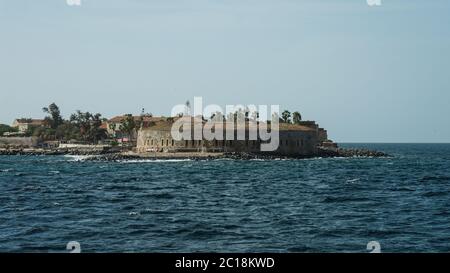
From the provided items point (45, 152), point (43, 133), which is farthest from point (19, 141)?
point (45, 152)

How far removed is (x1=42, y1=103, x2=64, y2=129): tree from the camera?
552ft

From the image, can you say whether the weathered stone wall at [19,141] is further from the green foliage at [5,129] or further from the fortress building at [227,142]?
the fortress building at [227,142]

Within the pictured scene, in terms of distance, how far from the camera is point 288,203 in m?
31.5

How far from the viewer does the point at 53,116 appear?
169 metres

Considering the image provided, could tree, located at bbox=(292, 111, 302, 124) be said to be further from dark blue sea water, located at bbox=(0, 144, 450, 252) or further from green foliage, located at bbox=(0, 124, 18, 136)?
dark blue sea water, located at bbox=(0, 144, 450, 252)

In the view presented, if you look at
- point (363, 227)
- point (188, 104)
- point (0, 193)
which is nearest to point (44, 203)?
point (0, 193)

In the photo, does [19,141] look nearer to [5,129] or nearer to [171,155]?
[5,129]

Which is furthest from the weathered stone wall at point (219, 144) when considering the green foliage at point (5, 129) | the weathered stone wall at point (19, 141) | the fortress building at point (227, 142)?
the green foliage at point (5, 129)

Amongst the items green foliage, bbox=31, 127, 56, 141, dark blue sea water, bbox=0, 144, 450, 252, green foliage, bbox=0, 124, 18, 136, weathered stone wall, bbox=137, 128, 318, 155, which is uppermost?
green foliage, bbox=0, 124, 18, 136

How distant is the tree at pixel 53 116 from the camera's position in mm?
168250

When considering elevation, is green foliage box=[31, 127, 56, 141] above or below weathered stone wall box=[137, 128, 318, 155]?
above

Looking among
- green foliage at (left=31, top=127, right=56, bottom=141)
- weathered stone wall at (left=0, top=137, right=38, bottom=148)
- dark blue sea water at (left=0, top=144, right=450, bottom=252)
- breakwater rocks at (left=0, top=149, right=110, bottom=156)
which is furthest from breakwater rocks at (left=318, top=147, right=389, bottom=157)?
dark blue sea water at (left=0, top=144, right=450, bottom=252)
